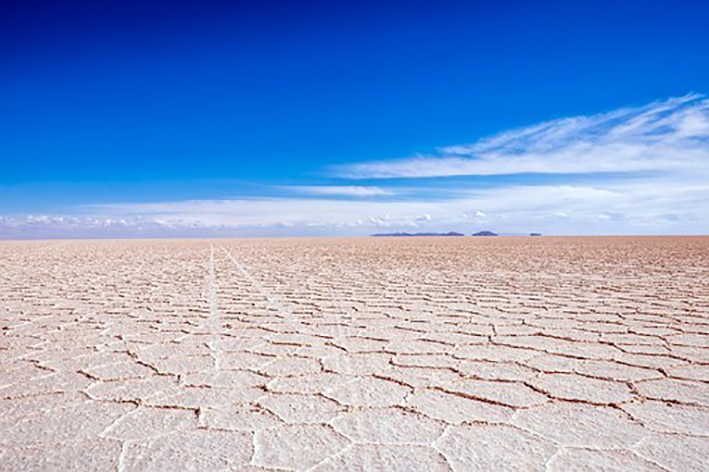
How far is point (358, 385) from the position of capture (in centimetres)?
211

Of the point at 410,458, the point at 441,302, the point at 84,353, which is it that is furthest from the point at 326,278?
the point at 410,458

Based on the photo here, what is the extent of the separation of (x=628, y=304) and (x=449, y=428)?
3.10 meters

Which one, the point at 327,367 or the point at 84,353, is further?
the point at 84,353

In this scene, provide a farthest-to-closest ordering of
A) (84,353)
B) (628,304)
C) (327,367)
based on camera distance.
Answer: (628,304)
(84,353)
(327,367)

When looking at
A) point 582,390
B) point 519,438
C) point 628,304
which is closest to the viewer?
point 519,438

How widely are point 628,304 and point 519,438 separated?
306cm

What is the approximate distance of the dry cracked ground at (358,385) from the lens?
150 centimetres

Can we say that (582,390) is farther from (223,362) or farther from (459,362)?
(223,362)

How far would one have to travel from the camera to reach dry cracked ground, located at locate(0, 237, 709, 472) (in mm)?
1499

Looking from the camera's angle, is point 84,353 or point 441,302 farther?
point 441,302

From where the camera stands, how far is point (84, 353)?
2.66 m

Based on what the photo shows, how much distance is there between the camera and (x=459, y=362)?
8.05 ft

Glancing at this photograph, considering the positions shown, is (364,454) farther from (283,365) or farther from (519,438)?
(283,365)

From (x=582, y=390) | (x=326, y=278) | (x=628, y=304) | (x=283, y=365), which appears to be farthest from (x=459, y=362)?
(x=326, y=278)
